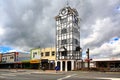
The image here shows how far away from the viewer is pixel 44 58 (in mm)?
74125

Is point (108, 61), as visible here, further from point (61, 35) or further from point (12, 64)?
point (12, 64)

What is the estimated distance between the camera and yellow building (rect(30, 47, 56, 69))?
71.8m

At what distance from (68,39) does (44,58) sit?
11.4 metres

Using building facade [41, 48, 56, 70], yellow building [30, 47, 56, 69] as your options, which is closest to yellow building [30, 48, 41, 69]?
yellow building [30, 47, 56, 69]

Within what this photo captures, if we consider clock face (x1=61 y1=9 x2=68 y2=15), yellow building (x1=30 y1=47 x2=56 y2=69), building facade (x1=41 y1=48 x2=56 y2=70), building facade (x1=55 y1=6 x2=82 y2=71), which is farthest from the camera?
yellow building (x1=30 y1=47 x2=56 y2=69)

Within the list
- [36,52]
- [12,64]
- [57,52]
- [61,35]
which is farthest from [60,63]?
[12,64]

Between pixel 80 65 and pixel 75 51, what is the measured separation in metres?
4.21

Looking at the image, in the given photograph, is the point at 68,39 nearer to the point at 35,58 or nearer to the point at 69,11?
the point at 69,11

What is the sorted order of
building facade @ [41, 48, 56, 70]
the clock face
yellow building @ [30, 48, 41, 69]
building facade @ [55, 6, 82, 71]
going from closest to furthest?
building facade @ [55, 6, 82, 71] → the clock face → building facade @ [41, 48, 56, 70] → yellow building @ [30, 48, 41, 69]

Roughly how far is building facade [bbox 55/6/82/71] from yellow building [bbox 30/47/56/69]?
2.37 metres

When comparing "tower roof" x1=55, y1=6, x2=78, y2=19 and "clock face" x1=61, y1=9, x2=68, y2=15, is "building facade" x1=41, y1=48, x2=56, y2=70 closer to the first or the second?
"tower roof" x1=55, y1=6, x2=78, y2=19

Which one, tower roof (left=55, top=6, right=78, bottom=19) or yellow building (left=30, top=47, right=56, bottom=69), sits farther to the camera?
yellow building (left=30, top=47, right=56, bottom=69)

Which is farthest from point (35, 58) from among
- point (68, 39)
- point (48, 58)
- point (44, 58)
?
point (68, 39)

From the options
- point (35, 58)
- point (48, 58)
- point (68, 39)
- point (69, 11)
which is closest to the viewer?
point (68, 39)
